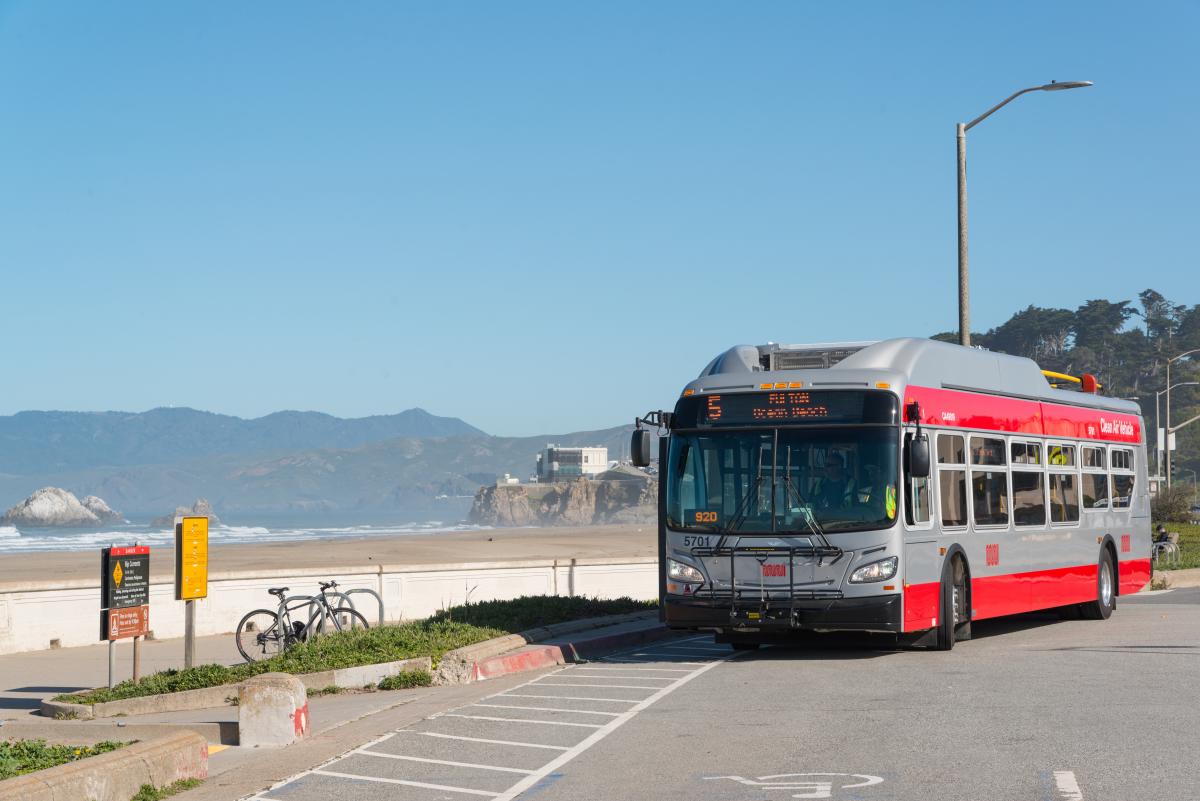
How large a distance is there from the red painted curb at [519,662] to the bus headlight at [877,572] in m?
3.45

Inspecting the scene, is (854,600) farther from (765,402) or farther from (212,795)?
(212,795)

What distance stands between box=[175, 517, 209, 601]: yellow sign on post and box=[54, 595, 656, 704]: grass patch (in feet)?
2.57

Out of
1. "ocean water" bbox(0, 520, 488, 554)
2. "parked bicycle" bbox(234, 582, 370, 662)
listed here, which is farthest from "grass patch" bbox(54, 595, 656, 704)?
"ocean water" bbox(0, 520, 488, 554)

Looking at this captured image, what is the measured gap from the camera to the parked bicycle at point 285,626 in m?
18.4

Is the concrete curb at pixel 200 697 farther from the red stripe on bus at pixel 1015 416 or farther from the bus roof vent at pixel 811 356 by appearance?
the red stripe on bus at pixel 1015 416

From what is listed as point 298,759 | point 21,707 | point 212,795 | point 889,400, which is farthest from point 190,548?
point 889,400

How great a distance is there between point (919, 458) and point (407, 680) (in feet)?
18.5

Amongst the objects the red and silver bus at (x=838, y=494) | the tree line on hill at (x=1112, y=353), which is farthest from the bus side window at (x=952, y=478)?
the tree line on hill at (x=1112, y=353)

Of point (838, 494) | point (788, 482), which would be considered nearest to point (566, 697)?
point (788, 482)

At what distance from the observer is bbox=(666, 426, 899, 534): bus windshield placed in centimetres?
1584

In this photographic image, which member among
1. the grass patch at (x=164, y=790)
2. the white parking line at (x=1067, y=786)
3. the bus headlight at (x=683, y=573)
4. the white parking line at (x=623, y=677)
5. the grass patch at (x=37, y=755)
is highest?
the bus headlight at (x=683, y=573)

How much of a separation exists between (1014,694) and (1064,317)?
16276 cm

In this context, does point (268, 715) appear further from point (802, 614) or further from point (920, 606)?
point (920, 606)

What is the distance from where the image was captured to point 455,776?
9.86 meters
